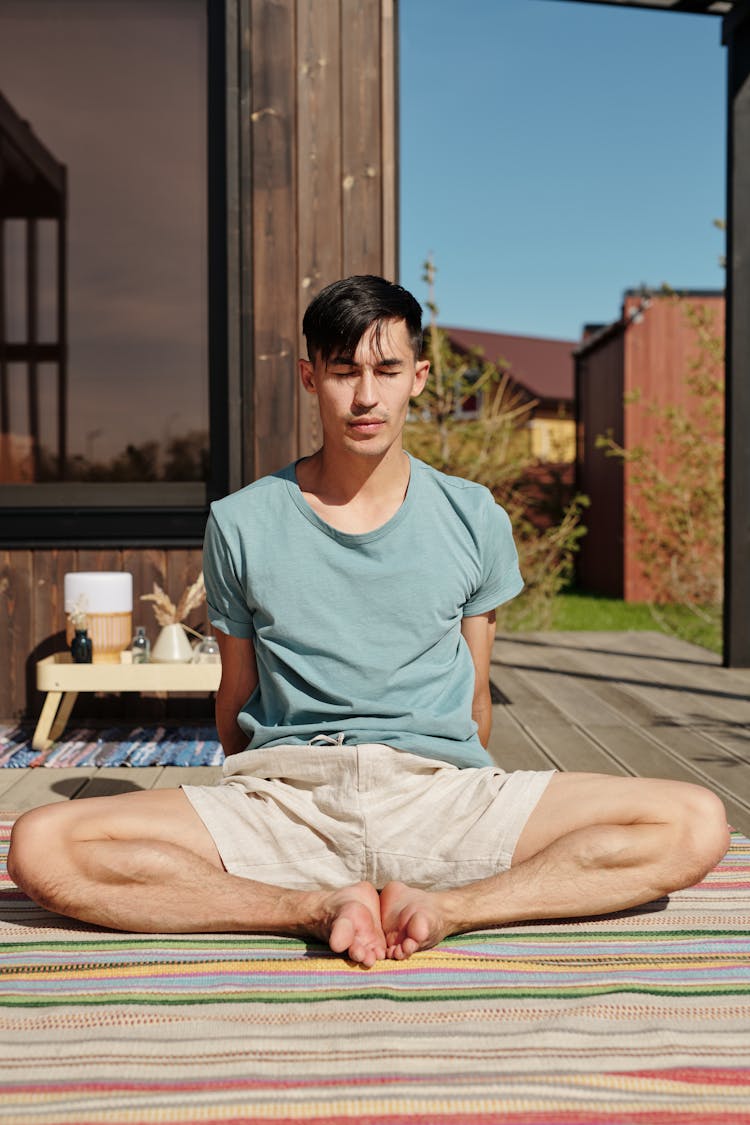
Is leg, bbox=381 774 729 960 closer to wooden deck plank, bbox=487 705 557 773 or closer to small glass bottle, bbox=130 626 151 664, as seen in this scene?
wooden deck plank, bbox=487 705 557 773

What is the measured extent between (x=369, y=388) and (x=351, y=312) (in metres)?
0.12

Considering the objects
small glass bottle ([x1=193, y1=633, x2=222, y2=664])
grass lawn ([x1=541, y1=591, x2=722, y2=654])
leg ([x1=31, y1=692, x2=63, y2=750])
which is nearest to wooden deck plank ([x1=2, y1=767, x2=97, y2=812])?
leg ([x1=31, y1=692, x2=63, y2=750])

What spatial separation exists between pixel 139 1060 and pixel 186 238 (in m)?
3.47

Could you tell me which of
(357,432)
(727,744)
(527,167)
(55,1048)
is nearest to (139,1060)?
(55,1048)

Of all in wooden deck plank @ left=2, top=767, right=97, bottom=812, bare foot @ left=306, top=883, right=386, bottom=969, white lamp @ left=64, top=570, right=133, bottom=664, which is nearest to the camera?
bare foot @ left=306, top=883, right=386, bottom=969

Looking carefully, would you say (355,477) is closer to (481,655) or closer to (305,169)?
(481,655)

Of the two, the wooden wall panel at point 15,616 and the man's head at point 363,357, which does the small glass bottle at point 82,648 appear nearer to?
the wooden wall panel at point 15,616

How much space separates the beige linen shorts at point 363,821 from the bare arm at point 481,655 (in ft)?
0.74

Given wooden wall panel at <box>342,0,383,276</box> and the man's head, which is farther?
wooden wall panel at <box>342,0,383,276</box>

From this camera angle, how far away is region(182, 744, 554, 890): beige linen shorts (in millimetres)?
1567

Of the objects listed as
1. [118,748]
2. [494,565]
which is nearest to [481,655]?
[494,565]

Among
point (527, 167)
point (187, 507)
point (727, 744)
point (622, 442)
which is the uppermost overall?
point (527, 167)

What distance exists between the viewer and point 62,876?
1.53 meters

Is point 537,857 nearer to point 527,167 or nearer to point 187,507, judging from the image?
point 187,507
